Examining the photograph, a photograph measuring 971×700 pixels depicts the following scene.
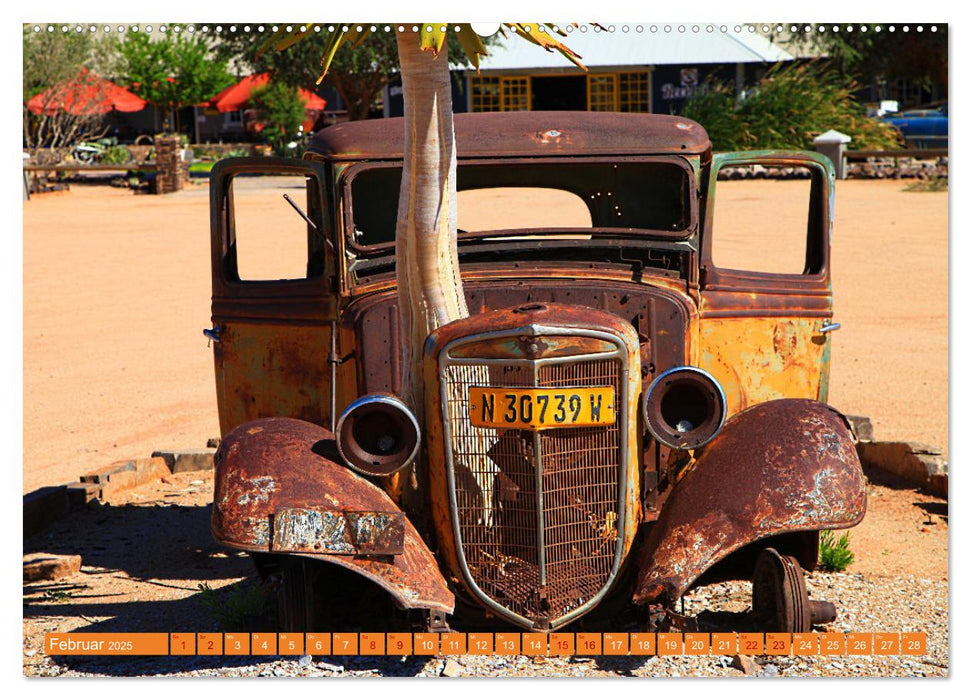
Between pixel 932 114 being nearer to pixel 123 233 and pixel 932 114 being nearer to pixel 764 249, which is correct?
pixel 764 249

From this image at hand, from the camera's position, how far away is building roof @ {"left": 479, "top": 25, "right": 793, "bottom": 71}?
29.7 meters

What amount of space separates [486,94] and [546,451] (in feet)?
93.3

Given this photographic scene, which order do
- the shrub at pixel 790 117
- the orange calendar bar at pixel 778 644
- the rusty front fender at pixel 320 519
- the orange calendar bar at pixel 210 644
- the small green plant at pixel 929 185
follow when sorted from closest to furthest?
1. the orange calendar bar at pixel 210 644
2. the orange calendar bar at pixel 778 644
3. the rusty front fender at pixel 320 519
4. the small green plant at pixel 929 185
5. the shrub at pixel 790 117

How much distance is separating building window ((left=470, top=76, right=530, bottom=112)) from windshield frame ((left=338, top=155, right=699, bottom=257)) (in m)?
25.6

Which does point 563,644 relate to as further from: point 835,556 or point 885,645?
point 835,556

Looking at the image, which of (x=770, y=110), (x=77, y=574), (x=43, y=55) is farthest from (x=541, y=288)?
(x=770, y=110)

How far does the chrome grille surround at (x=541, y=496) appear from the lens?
173 inches

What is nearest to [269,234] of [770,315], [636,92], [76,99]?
[76,99]

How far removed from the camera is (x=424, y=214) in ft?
14.8

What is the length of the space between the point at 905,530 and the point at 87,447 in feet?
17.8

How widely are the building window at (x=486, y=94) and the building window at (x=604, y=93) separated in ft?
7.78

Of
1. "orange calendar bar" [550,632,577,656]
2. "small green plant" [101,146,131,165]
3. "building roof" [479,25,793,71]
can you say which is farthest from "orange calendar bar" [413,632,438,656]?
"small green plant" [101,146,131,165]

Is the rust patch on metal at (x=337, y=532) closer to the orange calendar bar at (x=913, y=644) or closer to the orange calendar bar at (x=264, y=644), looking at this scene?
the orange calendar bar at (x=264, y=644)

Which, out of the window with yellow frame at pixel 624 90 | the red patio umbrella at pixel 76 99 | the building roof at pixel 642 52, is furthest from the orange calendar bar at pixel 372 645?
the window with yellow frame at pixel 624 90
